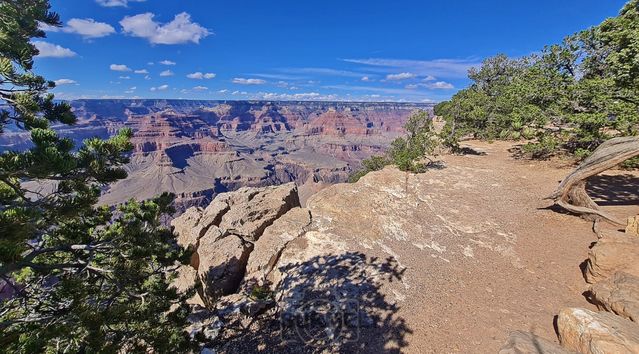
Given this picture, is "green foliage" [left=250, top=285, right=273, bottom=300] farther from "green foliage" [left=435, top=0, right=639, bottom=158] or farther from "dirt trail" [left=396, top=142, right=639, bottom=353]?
"green foliage" [left=435, top=0, right=639, bottom=158]

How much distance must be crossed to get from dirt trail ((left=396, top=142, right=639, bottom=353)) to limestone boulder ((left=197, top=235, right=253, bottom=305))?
6645mm

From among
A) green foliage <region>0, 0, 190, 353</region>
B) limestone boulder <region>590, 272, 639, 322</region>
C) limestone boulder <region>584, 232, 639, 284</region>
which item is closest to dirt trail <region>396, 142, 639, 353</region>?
limestone boulder <region>584, 232, 639, 284</region>

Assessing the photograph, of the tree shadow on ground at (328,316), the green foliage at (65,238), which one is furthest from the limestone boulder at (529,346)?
the green foliage at (65,238)

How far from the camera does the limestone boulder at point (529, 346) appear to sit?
6520 mm

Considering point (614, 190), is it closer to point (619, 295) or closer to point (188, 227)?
point (619, 295)

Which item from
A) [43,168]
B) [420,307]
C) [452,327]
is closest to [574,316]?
[452,327]

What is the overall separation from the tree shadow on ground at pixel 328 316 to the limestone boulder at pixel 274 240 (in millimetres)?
955

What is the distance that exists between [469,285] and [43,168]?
11767 millimetres

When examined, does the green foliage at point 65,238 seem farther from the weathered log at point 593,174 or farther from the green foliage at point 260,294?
the weathered log at point 593,174

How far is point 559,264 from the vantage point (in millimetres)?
10836

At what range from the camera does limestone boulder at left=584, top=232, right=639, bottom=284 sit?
346 inches

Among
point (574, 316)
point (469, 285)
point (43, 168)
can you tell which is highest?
point (43, 168)

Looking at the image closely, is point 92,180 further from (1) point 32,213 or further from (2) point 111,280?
(2) point 111,280

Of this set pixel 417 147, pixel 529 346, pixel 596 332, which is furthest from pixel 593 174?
pixel 417 147
